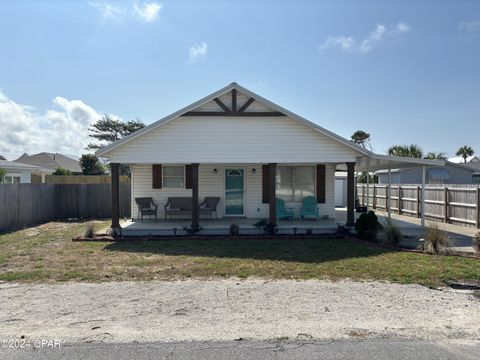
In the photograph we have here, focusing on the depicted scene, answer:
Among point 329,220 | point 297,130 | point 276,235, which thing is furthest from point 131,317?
point 329,220

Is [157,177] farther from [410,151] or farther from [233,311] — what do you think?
[410,151]

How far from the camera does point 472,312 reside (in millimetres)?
5020

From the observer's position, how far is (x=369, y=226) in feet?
36.0

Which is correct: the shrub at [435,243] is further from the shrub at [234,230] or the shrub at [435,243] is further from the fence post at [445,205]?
the fence post at [445,205]

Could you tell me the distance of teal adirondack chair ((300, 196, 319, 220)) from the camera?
14.1 meters

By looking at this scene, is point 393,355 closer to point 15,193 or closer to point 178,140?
point 178,140

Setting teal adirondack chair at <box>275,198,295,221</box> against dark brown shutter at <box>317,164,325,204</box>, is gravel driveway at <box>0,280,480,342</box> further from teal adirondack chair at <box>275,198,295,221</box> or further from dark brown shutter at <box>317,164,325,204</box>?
dark brown shutter at <box>317,164,325,204</box>

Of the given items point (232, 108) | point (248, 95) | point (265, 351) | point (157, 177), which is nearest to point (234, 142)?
point (232, 108)

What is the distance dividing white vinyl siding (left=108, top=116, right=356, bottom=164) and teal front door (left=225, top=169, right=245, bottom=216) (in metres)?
2.84

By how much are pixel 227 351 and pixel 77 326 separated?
6.73 ft

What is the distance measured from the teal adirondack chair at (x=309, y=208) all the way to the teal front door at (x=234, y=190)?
2532 mm

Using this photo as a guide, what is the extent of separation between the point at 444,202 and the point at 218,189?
953 cm

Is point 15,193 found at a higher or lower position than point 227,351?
higher

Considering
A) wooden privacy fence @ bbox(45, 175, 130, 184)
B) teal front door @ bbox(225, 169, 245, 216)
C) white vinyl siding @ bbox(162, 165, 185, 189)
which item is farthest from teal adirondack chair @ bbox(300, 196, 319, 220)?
wooden privacy fence @ bbox(45, 175, 130, 184)
